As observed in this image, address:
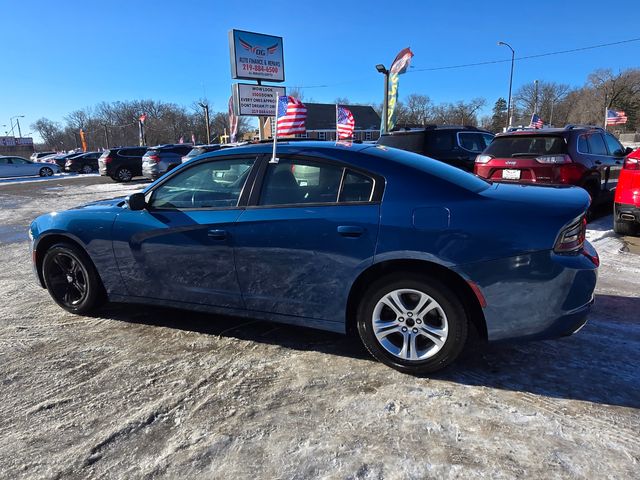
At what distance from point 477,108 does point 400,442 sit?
102228mm

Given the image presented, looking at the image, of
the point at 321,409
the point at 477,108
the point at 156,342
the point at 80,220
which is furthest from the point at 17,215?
the point at 477,108

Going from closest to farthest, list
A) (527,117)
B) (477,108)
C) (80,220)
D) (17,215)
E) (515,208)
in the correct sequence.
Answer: (515,208), (80,220), (17,215), (527,117), (477,108)

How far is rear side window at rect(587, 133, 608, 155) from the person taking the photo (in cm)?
733

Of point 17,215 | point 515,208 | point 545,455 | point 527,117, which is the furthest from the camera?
point 527,117

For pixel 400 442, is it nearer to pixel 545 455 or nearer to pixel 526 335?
pixel 545 455

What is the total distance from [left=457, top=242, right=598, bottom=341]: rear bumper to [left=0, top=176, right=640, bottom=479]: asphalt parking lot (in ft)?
1.36

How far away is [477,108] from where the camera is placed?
94.4 m

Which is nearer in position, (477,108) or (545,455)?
(545,455)

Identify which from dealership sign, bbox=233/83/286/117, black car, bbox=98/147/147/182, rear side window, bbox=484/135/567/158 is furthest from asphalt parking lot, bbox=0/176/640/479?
black car, bbox=98/147/147/182

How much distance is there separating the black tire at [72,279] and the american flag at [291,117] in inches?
334

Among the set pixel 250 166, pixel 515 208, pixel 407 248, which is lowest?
pixel 407 248

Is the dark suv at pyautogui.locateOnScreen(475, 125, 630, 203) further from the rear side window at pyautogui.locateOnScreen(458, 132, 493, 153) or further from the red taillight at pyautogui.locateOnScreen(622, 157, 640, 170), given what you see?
the rear side window at pyautogui.locateOnScreen(458, 132, 493, 153)

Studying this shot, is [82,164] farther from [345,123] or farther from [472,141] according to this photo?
[472,141]

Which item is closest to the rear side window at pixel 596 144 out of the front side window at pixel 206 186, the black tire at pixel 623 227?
the black tire at pixel 623 227
